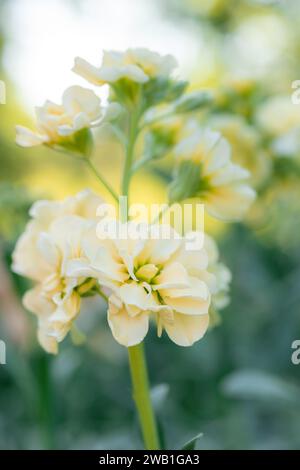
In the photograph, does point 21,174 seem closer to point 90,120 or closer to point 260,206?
point 260,206

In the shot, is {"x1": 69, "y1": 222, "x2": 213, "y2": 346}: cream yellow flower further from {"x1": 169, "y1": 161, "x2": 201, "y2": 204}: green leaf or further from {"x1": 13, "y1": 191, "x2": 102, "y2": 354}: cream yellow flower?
{"x1": 169, "y1": 161, "x2": 201, "y2": 204}: green leaf

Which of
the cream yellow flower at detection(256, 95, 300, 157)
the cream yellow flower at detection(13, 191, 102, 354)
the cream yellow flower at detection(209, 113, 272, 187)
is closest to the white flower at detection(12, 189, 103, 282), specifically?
the cream yellow flower at detection(13, 191, 102, 354)

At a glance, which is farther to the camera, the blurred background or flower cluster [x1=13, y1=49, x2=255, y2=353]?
the blurred background

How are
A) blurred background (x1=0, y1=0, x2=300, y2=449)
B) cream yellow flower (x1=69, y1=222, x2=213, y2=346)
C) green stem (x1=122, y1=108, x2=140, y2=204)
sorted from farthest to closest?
blurred background (x1=0, y1=0, x2=300, y2=449) → green stem (x1=122, y1=108, x2=140, y2=204) → cream yellow flower (x1=69, y1=222, x2=213, y2=346)

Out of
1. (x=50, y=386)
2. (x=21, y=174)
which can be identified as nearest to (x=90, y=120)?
(x=50, y=386)

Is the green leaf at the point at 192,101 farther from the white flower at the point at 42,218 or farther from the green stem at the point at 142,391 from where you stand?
the green stem at the point at 142,391

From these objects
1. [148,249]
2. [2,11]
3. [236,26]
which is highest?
[2,11]
